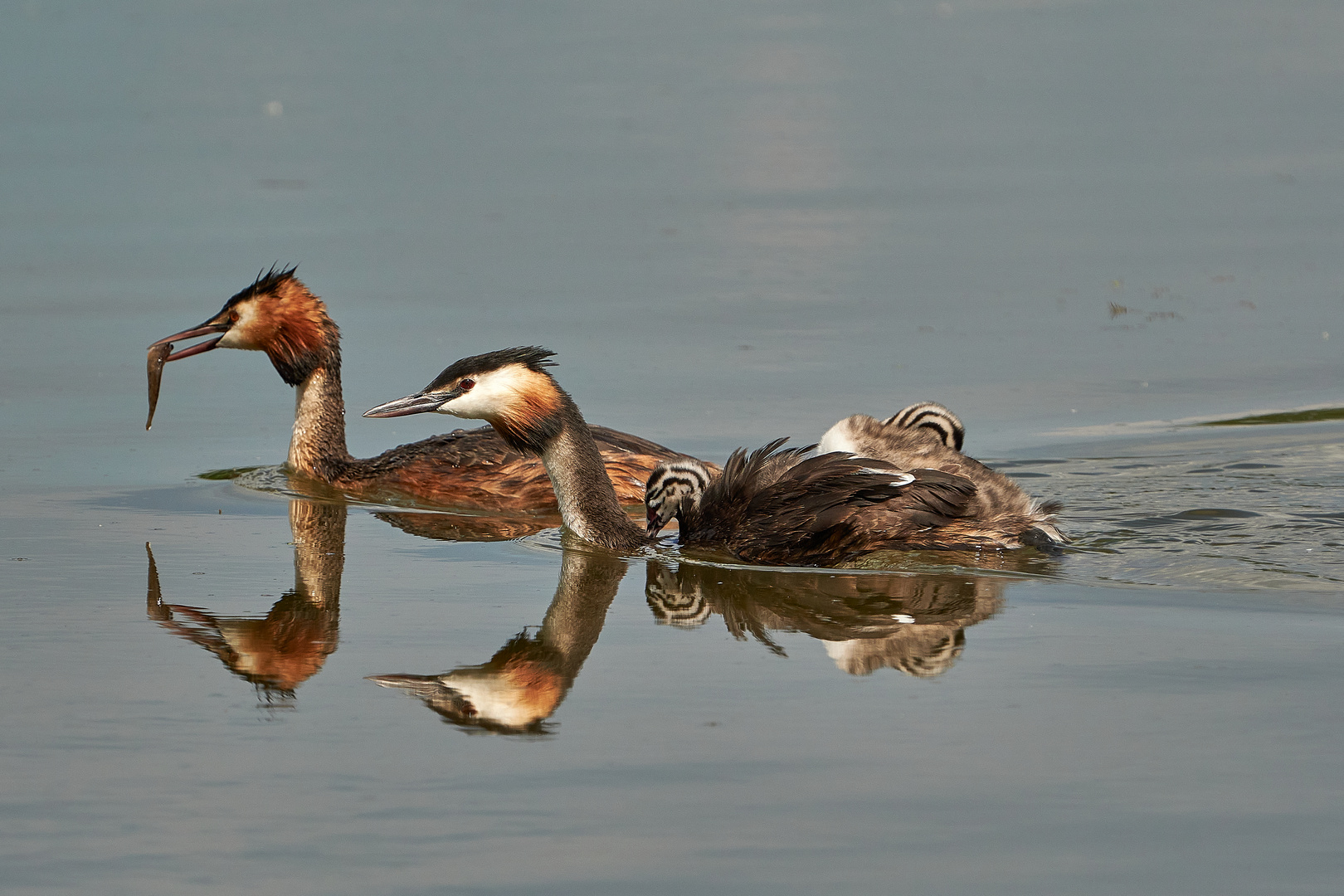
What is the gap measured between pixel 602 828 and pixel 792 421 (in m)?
5.75

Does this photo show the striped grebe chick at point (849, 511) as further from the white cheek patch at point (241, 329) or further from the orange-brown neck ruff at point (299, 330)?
the white cheek patch at point (241, 329)

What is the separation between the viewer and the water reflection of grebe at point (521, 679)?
226 inches

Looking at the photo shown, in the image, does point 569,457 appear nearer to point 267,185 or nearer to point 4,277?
point 4,277

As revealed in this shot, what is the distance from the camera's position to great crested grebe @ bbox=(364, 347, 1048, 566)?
791cm

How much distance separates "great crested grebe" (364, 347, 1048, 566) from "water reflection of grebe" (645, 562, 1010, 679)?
0.62 ft

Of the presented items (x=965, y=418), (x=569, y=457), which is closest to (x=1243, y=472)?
(x=965, y=418)

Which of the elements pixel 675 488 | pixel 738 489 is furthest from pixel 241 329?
pixel 738 489

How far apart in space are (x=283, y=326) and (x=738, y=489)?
368cm

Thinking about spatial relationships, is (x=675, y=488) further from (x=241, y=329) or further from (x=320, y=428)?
(x=241, y=329)

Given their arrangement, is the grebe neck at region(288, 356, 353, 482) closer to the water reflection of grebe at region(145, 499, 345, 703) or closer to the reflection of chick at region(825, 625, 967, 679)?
the water reflection of grebe at region(145, 499, 345, 703)

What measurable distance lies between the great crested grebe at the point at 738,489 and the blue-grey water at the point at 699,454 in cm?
20

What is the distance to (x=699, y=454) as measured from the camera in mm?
10156

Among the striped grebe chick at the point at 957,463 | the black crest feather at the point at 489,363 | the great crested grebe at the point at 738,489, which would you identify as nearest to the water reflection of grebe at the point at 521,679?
the great crested grebe at the point at 738,489

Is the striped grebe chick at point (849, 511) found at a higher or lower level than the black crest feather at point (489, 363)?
lower
